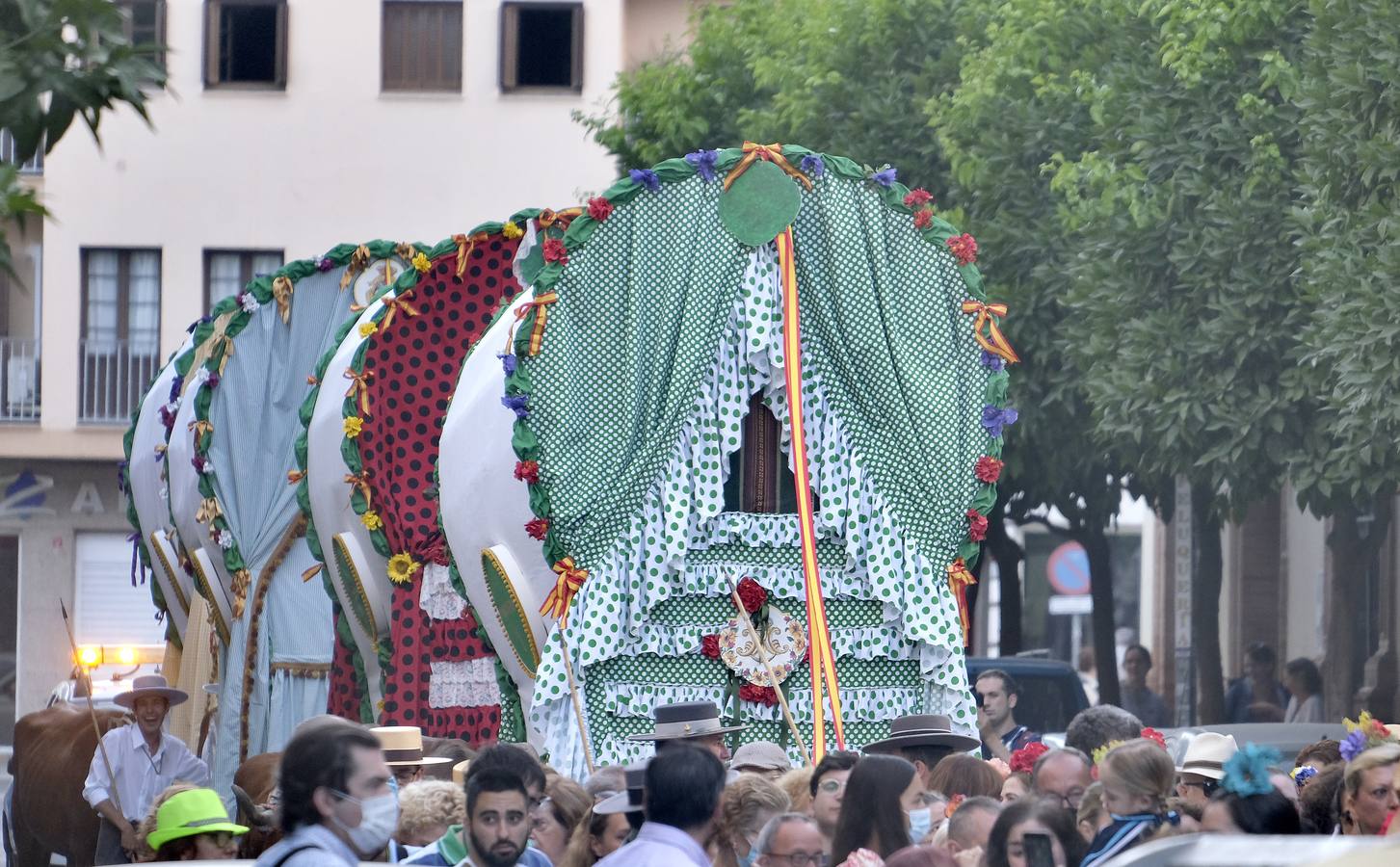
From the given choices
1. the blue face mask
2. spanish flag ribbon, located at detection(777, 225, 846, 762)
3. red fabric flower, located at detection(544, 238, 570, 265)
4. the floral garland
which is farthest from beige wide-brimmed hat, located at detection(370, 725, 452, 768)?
red fabric flower, located at detection(544, 238, 570, 265)

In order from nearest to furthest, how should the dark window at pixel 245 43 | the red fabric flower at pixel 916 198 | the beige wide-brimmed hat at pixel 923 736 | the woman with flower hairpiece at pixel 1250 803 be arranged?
the woman with flower hairpiece at pixel 1250 803
the beige wide-brimmed hat at pixel 923 736
the red fabric flower at pixel 916 198
the dark window at pixel 245 43

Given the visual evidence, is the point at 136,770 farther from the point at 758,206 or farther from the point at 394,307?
the point at 758,206

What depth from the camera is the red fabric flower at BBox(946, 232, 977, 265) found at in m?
13.0

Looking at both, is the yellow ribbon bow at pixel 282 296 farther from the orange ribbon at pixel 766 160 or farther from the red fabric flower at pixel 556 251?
the orange ribbon at pixel 766 160

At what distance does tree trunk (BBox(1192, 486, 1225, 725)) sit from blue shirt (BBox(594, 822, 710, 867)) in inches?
→ 790

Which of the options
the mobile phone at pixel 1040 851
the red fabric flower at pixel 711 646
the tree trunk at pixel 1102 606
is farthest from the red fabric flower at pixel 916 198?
the tree trunk at pixel 1102 606

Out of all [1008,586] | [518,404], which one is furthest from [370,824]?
[1008,586]

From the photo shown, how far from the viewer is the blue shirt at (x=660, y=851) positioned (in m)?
6.58

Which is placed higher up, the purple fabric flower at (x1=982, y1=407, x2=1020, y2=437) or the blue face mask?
the purple fabric flower at (x1=982, y1=407, x2=1020, y2=437)

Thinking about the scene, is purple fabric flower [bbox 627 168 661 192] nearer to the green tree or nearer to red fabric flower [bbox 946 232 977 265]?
red fabric flower [bbox 946 232 977 265]

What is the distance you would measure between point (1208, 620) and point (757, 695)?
1580 cm

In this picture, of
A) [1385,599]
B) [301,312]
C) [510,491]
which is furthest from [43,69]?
[1385,599]

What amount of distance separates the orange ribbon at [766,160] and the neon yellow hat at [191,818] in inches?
218

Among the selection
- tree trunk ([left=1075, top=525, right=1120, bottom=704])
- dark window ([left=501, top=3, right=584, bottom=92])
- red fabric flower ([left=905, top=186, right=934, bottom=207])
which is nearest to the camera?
red fabric flower ([left=905, top=186, right=934, bottom=207])
